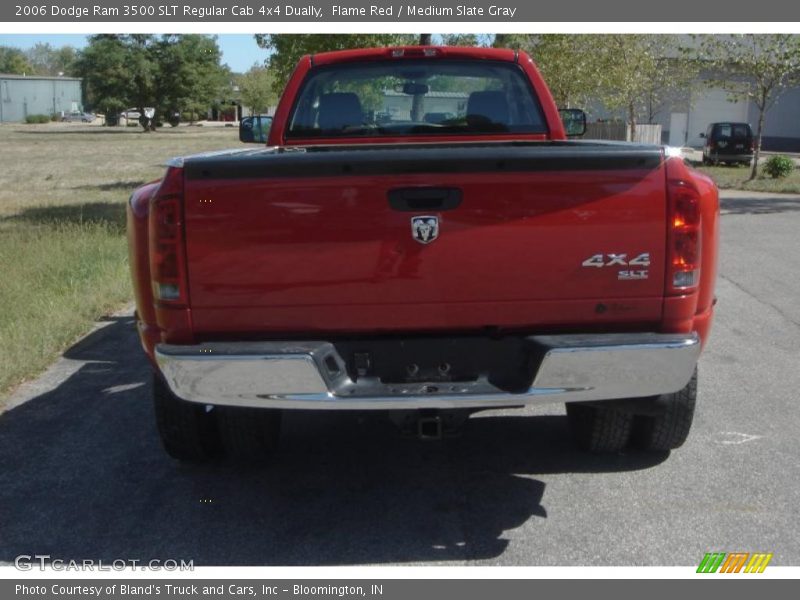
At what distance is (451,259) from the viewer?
373 cm

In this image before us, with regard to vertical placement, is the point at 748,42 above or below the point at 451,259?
above

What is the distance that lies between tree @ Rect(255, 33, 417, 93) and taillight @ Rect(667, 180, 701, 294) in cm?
1457

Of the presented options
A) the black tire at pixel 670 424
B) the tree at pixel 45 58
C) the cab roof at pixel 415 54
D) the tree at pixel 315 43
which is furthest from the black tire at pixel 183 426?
the tree at pixel 45 58

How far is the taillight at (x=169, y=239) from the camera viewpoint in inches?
146

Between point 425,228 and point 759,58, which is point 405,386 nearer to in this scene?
point 425,228

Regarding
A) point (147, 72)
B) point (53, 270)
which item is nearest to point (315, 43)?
point (53, 270)

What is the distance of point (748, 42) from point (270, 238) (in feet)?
80.1

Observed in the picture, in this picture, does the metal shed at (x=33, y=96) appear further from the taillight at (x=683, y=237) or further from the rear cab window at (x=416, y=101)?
the taillight at (x=683, y=237)

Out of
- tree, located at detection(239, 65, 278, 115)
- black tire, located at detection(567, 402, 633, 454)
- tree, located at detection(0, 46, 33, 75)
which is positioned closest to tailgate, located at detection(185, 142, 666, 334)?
black tire, located at detection(567, 402, 633, 454)

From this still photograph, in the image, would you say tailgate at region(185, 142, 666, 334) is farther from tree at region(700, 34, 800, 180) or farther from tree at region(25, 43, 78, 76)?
tree at region(25, 43, 78, 76)

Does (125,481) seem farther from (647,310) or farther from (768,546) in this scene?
(768,546)

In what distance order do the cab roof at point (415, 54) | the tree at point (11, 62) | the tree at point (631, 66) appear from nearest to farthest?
the cab roof at point (415, 54) < the tree at point (631, 66) < the tree at point (11, 62)

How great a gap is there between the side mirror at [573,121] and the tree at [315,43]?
1145cm

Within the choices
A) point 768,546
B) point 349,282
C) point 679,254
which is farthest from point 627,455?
point 349,282
